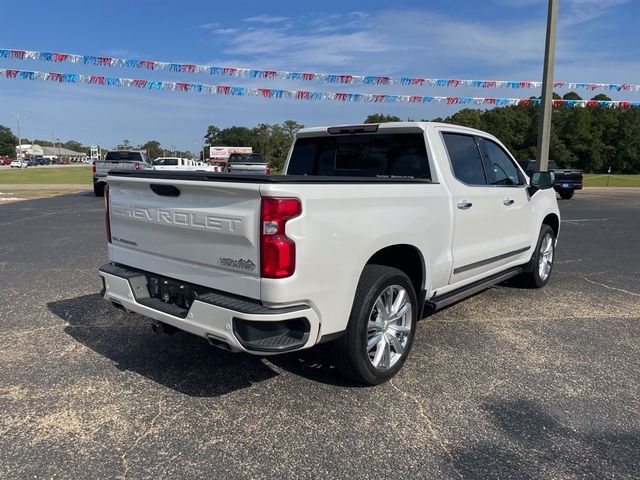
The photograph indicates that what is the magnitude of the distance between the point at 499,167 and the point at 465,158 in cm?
79

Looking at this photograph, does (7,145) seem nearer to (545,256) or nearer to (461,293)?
(545,256)

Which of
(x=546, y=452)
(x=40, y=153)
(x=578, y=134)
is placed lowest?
(x=546, y=452)

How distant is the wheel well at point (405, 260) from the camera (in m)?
3.65

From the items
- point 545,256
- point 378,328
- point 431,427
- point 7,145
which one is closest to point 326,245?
point 378,328

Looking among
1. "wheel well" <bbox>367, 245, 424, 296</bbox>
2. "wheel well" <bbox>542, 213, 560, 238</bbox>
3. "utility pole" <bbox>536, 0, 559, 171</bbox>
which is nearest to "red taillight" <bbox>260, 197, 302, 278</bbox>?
"wheel well" <bbox>367, 245, 424, 296</bbox>

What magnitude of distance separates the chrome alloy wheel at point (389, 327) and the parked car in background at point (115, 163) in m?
17.2

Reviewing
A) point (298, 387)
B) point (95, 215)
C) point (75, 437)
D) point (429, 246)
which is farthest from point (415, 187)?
point (95, 215)

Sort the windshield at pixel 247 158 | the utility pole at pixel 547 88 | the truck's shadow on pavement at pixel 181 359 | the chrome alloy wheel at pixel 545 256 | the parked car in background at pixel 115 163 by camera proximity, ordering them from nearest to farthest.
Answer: the truck's shadow on pavement at pixel 181 359
the chrome alloy wheel at pixel 545 256
the utility pole at pixel 547 88
the parked car in background at pixel 115 163
the windshield at pixel 247 158

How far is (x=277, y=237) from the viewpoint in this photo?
2.77 m

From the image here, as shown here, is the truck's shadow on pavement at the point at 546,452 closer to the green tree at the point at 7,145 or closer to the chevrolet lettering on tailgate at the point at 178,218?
the chevrolet lettering on tailgate at the point at 178,218

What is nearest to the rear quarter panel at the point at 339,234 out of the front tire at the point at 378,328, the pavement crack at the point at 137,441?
the front tire at the point at 378,328

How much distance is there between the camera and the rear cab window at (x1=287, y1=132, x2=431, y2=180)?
14.4ft

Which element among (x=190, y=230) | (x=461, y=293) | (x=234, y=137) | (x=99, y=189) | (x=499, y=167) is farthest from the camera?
(x=234, y=137)

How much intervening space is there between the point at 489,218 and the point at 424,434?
242 cm
